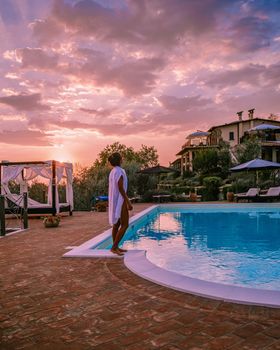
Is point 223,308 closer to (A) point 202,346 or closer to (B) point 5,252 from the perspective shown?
(A) point 202,346

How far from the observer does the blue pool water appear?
5.44 meters

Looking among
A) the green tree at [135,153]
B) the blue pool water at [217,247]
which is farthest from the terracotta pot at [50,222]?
the green tree at [135,153]

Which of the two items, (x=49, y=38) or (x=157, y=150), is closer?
(x=49, y=38)

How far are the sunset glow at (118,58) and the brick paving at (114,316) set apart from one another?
30.1 ft

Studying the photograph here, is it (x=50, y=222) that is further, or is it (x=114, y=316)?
(x=50, y=222)

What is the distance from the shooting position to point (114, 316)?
2793 millimetres

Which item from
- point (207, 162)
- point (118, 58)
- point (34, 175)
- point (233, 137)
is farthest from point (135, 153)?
point (34, 175)

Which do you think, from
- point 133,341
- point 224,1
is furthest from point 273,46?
point 133,341

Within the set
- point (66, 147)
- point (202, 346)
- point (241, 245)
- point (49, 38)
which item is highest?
point (49, 38)

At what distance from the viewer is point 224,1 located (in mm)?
9617

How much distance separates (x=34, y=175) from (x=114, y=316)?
11.6 meters

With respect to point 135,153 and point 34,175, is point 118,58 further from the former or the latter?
point 135,153

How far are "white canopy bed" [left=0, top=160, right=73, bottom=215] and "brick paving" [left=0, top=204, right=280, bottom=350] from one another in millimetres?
8449

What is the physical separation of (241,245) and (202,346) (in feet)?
20.1
